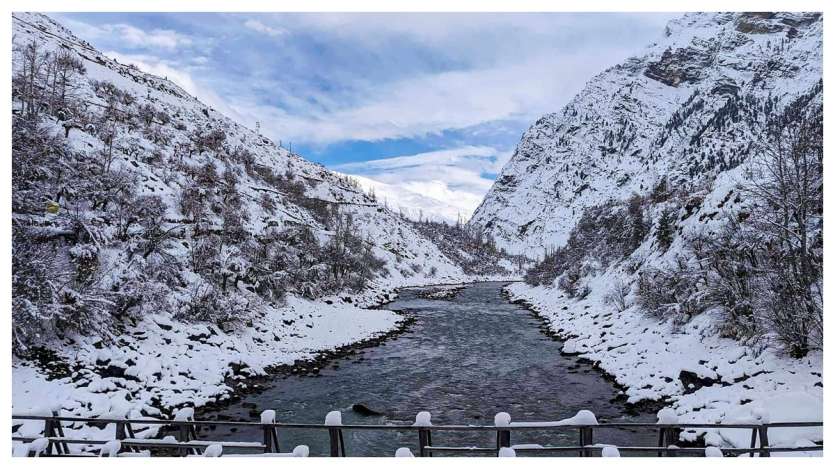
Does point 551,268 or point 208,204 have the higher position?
point 208,204

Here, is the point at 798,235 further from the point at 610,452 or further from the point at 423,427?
the point at 423,427

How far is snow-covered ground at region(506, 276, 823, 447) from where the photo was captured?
11.0 meters

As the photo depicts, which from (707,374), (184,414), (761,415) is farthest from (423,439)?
(707,374)

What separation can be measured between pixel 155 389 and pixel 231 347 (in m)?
5.35

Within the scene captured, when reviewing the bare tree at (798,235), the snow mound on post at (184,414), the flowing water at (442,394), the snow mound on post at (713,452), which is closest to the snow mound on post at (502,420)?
the snow mound on post at (713,452)

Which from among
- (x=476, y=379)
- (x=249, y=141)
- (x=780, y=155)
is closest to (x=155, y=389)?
(x=476, y=379)

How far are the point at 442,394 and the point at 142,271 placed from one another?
49.8 feet

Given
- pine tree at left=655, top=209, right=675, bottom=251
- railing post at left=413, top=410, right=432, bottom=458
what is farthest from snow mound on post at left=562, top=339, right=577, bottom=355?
railing post at left=413, top=410, right=432, bottom=458

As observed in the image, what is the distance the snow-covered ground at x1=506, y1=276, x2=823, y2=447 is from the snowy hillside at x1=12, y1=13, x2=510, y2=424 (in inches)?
599

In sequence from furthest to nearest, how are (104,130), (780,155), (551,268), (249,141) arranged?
(249,141), (551,268), (104,130), (780,155)

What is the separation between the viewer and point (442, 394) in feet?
56.9

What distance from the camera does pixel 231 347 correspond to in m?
20.2

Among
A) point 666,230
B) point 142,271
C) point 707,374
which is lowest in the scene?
point 707,374

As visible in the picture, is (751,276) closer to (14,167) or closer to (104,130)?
(14,167)
